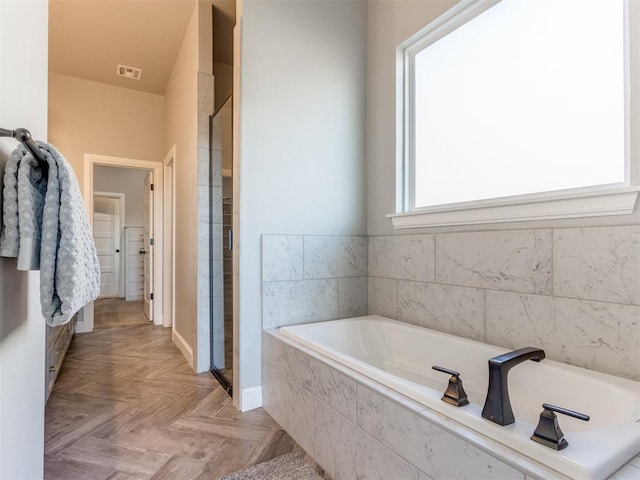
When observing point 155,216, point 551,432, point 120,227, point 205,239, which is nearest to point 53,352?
point 205,239

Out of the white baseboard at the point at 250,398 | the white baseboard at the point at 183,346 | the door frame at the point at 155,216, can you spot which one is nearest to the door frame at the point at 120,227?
the door frame at the point at 155,216

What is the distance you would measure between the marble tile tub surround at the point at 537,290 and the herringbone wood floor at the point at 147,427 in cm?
115

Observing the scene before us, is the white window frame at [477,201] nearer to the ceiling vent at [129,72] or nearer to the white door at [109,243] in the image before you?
the ceiling vent at [129,72]

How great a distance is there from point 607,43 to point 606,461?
158 cm

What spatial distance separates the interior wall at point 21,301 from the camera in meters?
0.81

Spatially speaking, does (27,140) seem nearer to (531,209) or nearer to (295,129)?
(295,129)

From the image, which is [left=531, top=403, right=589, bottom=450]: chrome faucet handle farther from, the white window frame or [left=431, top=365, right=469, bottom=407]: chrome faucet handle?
the white window frame

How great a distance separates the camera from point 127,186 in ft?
22.7

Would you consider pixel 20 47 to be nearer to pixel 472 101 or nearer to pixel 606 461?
pixel 606 461

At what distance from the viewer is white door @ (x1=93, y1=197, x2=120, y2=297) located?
22.0 feet

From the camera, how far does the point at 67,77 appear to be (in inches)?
154

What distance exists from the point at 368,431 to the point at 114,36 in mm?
3777

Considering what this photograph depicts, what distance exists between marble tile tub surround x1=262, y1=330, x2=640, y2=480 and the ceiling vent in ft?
11.0

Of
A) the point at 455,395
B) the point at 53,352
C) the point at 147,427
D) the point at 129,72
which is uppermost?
the point at 129,72
